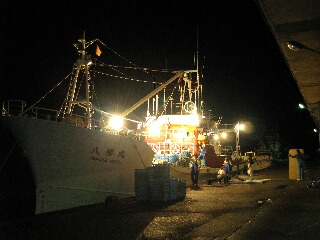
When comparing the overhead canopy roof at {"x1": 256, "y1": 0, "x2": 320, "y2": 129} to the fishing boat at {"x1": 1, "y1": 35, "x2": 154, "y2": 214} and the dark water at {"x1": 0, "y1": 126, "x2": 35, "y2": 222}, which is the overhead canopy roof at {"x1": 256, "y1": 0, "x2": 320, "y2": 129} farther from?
the dark water at {"x1": 0, "y1": 126, "x2": 35, "y2": 222}

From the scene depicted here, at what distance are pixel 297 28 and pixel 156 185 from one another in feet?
23.9

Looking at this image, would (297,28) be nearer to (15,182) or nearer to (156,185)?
(156,185)

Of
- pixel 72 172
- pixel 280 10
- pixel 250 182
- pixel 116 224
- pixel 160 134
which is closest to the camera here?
pixel 280 10

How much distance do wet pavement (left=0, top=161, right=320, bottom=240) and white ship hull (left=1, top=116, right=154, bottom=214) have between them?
649mm

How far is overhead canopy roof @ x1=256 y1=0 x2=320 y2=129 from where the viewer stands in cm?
820

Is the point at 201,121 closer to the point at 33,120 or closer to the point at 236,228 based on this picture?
the point at 33,120

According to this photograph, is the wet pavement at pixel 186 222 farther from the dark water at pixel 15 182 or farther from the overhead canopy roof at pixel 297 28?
the overhead canopy roof at pixel 297 28

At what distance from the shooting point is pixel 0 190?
15.0 metres

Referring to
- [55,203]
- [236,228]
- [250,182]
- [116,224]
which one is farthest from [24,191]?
[250,182]

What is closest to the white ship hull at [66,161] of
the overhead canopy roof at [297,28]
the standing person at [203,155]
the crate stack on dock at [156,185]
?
the crate stack on dock at [156,185]

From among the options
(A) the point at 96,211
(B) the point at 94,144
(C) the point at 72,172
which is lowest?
(A) the point at 96,211

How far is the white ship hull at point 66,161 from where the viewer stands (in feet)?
39.8

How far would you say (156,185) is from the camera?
1356cm

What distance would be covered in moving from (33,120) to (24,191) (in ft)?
9.10
